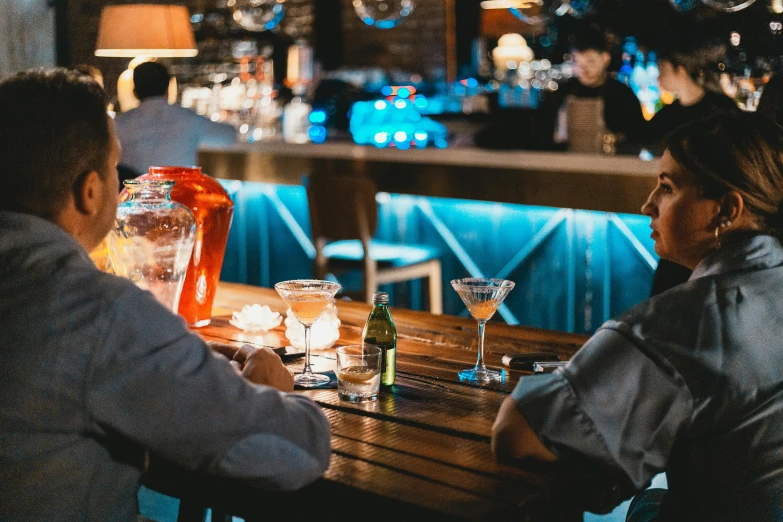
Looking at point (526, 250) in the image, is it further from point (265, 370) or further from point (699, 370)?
point (699, 370)

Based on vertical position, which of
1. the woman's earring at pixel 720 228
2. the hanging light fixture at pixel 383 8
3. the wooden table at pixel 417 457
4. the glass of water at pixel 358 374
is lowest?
the wooden table at pixel 417 457

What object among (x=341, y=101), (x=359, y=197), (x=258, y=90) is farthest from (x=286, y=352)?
(x=341, y=101)

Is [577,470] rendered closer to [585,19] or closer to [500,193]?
[500,193]

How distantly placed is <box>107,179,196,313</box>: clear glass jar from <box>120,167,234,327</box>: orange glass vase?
203 millimetres

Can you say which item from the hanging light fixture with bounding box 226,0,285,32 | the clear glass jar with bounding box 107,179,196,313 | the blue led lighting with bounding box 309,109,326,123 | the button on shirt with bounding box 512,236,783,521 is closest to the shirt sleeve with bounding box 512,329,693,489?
the button on shirt with bounding box 512,236,783,521

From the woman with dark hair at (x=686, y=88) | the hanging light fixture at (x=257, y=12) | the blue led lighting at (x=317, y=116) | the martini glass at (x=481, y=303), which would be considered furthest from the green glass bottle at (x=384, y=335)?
the blue led lighting at (x=317, y=116)

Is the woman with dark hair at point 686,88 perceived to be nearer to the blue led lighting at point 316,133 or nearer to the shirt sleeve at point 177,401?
the blue led lighting at point 316,133

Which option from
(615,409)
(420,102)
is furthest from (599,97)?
(615,409)

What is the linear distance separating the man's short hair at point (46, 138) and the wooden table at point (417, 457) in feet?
1.69

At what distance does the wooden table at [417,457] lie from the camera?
130 cm

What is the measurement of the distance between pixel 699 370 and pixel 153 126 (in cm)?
366

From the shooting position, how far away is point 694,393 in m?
1.44

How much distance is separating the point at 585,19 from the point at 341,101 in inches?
91.6

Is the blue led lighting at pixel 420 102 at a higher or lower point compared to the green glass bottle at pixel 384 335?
higher
